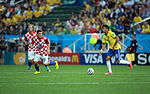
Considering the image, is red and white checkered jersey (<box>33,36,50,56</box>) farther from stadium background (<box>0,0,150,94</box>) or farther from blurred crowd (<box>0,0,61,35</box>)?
blurred crowd (<box>0,0,61,35</box>)

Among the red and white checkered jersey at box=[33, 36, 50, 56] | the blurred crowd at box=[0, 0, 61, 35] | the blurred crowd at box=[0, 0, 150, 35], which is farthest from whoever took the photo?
the blurred crowd at box=[0, 0, 61, 35]

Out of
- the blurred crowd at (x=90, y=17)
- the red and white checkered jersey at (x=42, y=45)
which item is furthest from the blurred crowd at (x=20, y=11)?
the red and white checkered jersey at (x=42, y=45)

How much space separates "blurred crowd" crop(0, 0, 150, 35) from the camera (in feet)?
85.1

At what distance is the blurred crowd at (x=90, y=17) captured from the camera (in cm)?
2594

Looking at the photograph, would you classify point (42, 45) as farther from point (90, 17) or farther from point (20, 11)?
point (20, 11)

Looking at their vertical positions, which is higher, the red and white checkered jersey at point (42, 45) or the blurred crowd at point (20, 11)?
the blurred crowd at point (20, 11)

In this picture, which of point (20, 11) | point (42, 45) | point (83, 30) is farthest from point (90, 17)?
point (42, 45)

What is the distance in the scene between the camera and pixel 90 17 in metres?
28.0

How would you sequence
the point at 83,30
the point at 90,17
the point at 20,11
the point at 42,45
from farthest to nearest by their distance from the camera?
the point at 20,11, the point at 90,17, the point at 83,30, the point at 42,45

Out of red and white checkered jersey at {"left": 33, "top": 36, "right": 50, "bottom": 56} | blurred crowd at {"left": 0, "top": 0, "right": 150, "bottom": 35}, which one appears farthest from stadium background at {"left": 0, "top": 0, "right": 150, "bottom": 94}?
red and white checkered jersey at {"left": 33, "top": 36, "right": 50, "bottom": 56}

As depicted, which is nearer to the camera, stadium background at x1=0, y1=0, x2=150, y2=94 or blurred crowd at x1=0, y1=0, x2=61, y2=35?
stadium background at x1=0, y1=0, x2=150, y2=94

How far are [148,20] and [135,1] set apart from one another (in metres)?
3.35

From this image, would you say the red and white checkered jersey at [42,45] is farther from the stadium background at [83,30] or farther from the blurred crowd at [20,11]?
the blurred crowd at [20,11]

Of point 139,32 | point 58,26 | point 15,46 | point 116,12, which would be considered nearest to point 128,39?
point 139,32
